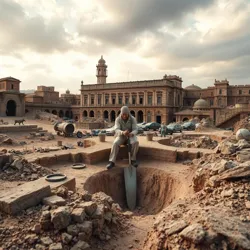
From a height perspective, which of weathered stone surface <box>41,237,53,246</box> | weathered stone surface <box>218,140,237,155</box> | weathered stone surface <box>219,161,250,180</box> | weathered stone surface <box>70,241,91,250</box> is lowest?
weathered stone surface <box>70,241,91,250</box>

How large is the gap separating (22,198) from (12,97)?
36826 millimetres

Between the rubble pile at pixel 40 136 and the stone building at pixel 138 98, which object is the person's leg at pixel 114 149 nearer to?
the rubble pile at pixel 40 136

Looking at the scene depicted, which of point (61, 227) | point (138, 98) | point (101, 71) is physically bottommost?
point (61, 227)

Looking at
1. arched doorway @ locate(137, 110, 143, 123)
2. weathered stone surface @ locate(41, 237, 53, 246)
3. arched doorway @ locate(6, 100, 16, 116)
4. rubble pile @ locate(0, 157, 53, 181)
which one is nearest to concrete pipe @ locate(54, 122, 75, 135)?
rubble pile @ locate(0, 157, 53, 181)

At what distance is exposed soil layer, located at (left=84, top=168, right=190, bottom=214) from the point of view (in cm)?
742

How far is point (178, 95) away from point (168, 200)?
42.1 m

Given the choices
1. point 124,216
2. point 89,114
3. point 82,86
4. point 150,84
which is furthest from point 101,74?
point 124,216

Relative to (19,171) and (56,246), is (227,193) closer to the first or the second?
(56,246)

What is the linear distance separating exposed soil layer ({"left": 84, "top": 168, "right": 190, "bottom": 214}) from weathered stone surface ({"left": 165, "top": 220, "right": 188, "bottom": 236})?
3.85 metres

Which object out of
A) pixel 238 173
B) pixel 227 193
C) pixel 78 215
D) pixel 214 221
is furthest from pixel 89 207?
pixel 238 173

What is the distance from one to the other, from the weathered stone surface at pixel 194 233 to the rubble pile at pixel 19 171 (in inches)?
171

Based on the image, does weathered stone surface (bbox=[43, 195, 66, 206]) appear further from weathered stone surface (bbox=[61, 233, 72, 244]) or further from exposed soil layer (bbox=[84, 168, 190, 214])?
exposed soil layer (bbox=[84, 168, 190, 214])

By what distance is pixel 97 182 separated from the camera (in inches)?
299

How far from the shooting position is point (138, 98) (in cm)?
4594
